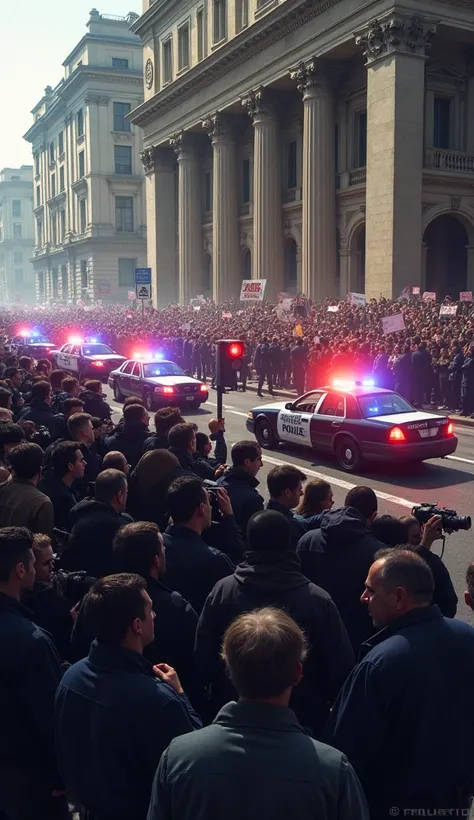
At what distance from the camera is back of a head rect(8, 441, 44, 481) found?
19.4ft

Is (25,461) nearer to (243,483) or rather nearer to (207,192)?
(243,483)

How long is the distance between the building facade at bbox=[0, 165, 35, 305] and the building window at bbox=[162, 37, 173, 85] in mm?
95482

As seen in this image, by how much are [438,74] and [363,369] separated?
60.6 ft

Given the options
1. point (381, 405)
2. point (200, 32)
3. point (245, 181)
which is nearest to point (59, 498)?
point (381, 405)

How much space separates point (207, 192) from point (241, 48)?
40.7 feet

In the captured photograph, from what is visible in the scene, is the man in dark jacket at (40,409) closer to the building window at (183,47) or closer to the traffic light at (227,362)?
the traffic light at (227,362)

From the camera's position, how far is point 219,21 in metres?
46.2

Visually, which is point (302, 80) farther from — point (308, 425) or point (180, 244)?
point (308, 425)

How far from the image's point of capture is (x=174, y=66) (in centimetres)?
5259

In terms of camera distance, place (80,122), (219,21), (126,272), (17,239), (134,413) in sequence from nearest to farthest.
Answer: (134,413), (219,21), (126,272), (80,122), (17,239)

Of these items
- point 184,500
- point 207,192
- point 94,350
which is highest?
point 207,192

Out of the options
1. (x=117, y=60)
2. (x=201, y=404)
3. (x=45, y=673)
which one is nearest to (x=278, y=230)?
(x=201, y=404)

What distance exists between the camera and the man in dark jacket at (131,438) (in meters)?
9.05

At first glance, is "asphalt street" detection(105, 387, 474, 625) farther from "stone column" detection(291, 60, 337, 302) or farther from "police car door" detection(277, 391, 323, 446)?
"stone column" detection(291, 60, 337, 302)
